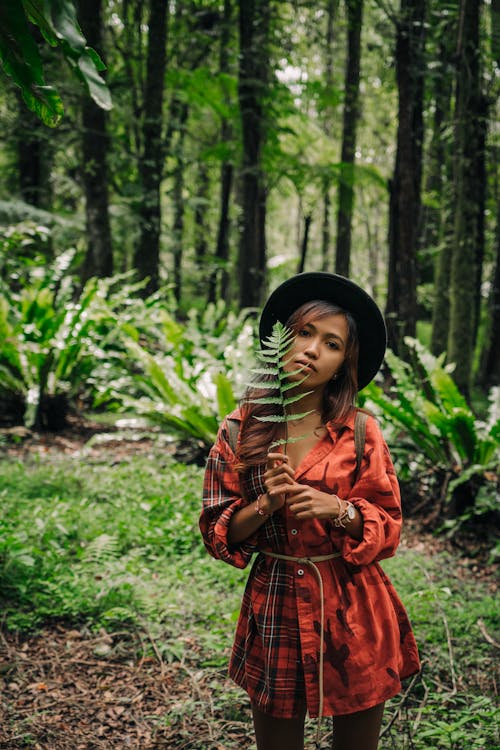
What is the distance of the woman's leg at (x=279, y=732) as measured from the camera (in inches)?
71.1

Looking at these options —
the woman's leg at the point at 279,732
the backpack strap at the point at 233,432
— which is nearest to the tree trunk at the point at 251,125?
the backpack strap at the point at 233,432

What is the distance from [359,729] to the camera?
182 centimetres

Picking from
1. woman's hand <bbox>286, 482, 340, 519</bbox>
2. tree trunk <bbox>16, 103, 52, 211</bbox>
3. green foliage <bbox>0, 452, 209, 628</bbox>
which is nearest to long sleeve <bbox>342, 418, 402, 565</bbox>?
woman's hand <bbox>286, 482, 340, 519</bbox>

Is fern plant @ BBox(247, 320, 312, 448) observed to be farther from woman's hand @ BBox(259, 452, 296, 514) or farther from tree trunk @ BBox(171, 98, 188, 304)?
tree trunk @ BBox(171, 98, 188, 304)

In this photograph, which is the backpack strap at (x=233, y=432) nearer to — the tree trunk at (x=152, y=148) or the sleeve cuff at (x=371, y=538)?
the sleeve cuff at (x=371, y=538)

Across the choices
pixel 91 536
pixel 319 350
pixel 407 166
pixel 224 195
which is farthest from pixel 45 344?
pixel 224 195

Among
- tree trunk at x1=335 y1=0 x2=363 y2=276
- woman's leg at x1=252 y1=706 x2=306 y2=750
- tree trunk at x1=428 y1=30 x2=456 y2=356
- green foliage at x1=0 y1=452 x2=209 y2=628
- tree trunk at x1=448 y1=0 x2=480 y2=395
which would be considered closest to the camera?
woman's leg at x1=252 y1=706 x2=306 y2=750

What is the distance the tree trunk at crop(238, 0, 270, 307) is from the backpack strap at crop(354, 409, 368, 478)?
274 inches

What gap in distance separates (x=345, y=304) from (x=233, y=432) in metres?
0.53

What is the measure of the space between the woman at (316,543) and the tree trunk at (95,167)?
23.7 feet

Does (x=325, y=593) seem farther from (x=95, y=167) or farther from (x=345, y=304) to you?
(x=95, y=167)

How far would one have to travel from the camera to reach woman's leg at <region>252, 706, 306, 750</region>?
1.81 metres

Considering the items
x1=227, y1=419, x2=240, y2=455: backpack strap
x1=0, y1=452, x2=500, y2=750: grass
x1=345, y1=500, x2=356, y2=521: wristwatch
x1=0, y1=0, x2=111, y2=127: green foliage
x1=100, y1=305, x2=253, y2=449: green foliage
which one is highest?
x1=0, y1=0, x2=111, y2=127: green foliage

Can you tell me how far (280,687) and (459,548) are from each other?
3429 mm
